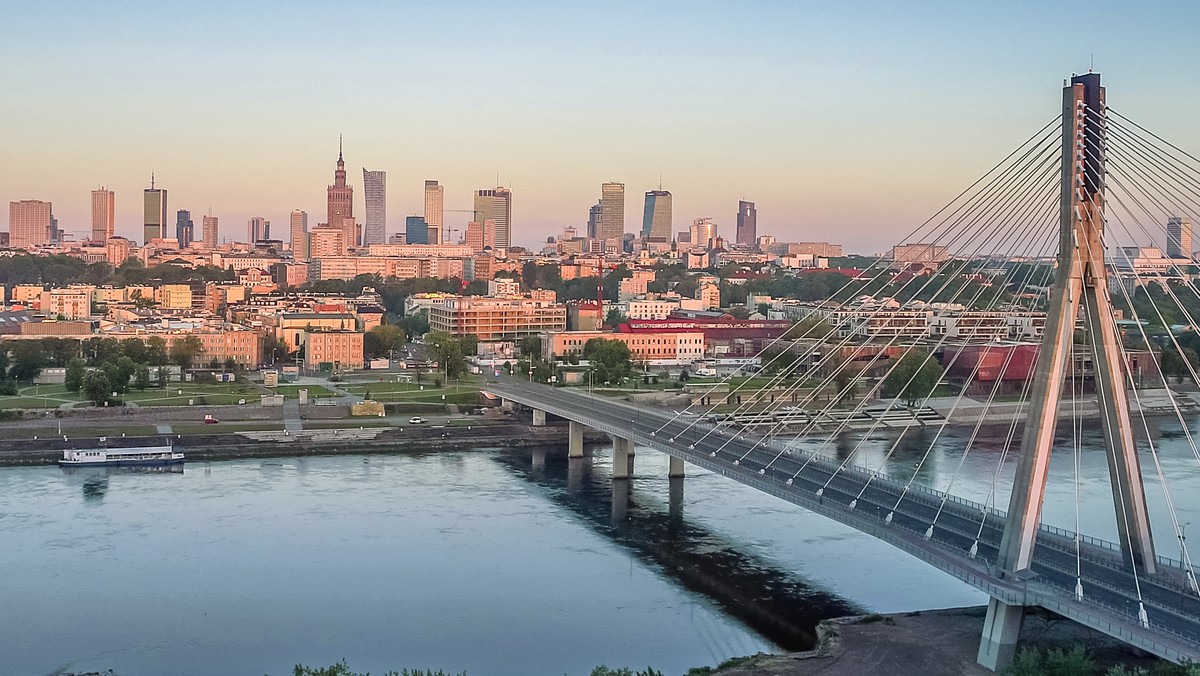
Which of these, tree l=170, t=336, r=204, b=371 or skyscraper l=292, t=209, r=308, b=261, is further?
skyscraper l=292, t=209, r=308, b=261

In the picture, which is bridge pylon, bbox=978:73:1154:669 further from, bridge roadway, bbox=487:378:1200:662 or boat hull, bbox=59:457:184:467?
boat hull, bbox=59:457:184:467

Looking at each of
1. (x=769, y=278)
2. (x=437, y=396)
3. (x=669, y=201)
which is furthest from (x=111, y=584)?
(x=669, y=201)

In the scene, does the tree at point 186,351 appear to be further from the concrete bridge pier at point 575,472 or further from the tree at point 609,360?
the concrete bridge pier at point 575,472

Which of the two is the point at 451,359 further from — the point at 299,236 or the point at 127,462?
the point at 299,236

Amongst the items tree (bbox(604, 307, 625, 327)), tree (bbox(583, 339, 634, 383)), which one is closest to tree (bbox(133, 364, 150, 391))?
tree (bbox(583, 339, 634, 383))

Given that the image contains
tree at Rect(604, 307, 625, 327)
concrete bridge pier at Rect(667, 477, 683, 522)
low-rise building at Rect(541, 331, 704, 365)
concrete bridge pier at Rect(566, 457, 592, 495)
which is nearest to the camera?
concrete bridge pier at Rect(667, 477, 683, 522)

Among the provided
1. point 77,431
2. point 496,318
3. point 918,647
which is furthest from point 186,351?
point 918,647

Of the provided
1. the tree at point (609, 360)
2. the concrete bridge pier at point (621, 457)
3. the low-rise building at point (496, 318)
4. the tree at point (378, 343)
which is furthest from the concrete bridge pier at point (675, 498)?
the low-rise building at point (496, 318)
